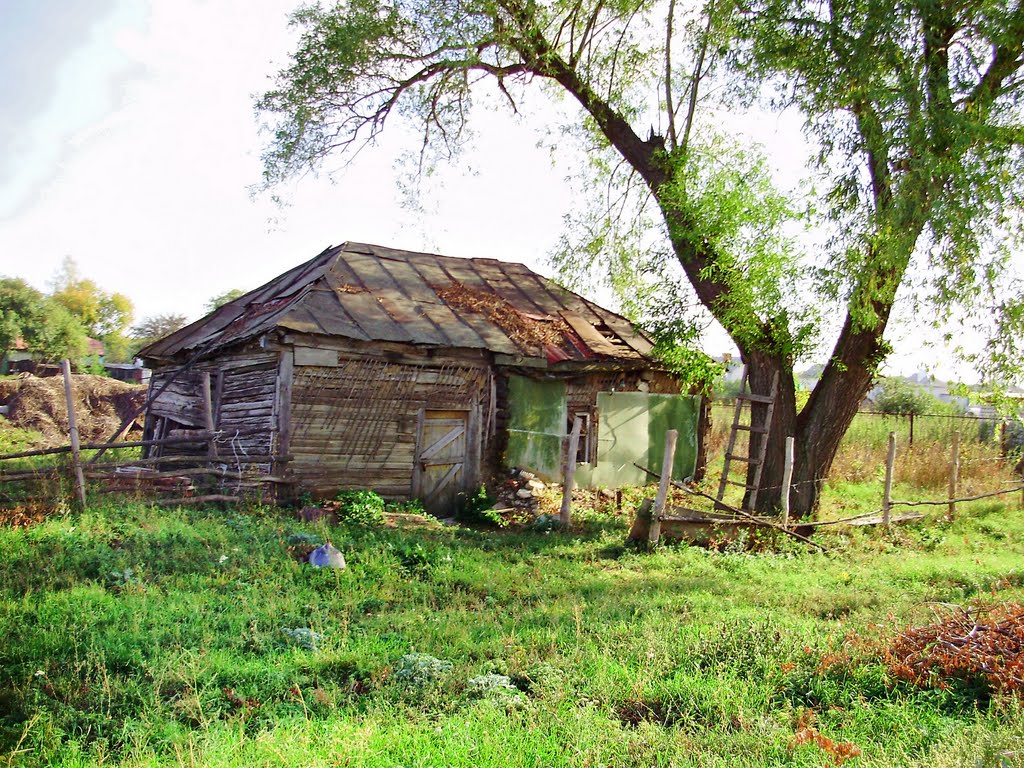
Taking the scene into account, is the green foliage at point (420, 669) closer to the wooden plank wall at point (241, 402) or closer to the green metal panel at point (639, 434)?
the wooden plank wall at point (241, 402)

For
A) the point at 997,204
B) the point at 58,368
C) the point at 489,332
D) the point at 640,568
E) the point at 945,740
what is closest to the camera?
the point at 945,740

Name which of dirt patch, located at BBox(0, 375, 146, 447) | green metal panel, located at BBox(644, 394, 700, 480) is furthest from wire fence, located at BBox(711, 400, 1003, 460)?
dirt patch, located at BBox(0, 375, 146, 447)

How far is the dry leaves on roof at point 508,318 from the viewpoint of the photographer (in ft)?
47.3

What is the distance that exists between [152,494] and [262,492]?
5.25ft

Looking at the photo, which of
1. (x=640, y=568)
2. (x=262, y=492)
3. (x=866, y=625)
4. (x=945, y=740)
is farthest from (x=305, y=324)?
(x=945, y=740)

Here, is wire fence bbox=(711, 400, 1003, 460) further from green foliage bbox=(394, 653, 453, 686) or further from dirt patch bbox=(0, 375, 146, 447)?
dirt patch bbox=(0, 375, 146, 447)

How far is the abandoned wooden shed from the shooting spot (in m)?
12.3

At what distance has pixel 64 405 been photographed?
24422mm

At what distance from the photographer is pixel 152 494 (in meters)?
10.5

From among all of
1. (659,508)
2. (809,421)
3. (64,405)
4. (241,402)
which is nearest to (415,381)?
(241,402)

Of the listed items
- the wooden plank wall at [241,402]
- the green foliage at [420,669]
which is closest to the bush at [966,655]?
the green foliage at [420,669]

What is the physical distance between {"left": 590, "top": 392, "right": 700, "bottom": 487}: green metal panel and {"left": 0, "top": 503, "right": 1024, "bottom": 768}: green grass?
18.8ft

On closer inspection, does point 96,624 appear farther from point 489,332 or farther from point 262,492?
point 489,332

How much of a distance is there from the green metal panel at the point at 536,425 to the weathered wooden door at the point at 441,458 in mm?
904
